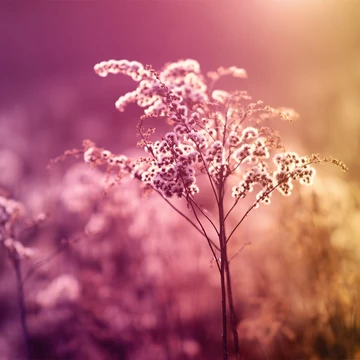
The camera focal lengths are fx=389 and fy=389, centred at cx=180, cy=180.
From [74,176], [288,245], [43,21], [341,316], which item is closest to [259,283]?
[288,245]

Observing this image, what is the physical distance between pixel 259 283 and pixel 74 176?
5.66 ft

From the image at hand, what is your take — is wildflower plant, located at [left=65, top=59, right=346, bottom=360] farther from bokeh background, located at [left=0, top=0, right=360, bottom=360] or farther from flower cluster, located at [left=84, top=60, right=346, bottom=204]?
bokeh background, located at [left=0, top=0, right=360, bottom=360]

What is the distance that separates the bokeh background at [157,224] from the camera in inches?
112

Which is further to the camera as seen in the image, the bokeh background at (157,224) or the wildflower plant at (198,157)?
the bokeh background at (157,224)

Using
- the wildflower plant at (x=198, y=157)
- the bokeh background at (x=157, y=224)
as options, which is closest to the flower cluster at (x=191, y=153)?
the wildflower plant at (x=198, y=157)

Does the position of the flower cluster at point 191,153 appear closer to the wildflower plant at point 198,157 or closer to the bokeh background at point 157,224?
the wildflower plant at point 198,157

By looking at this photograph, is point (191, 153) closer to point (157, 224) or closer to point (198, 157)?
point (198, 157)

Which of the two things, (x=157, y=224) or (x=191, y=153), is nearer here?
(x=191, y=153)

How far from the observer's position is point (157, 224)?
2.88 metres

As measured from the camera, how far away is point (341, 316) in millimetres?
2920

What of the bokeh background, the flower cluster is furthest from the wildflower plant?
the bokeh background

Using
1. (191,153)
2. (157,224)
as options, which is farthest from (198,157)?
(157,224)

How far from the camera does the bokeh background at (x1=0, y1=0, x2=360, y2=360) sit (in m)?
2.85

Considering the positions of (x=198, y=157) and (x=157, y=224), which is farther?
(x=157, y=224)
